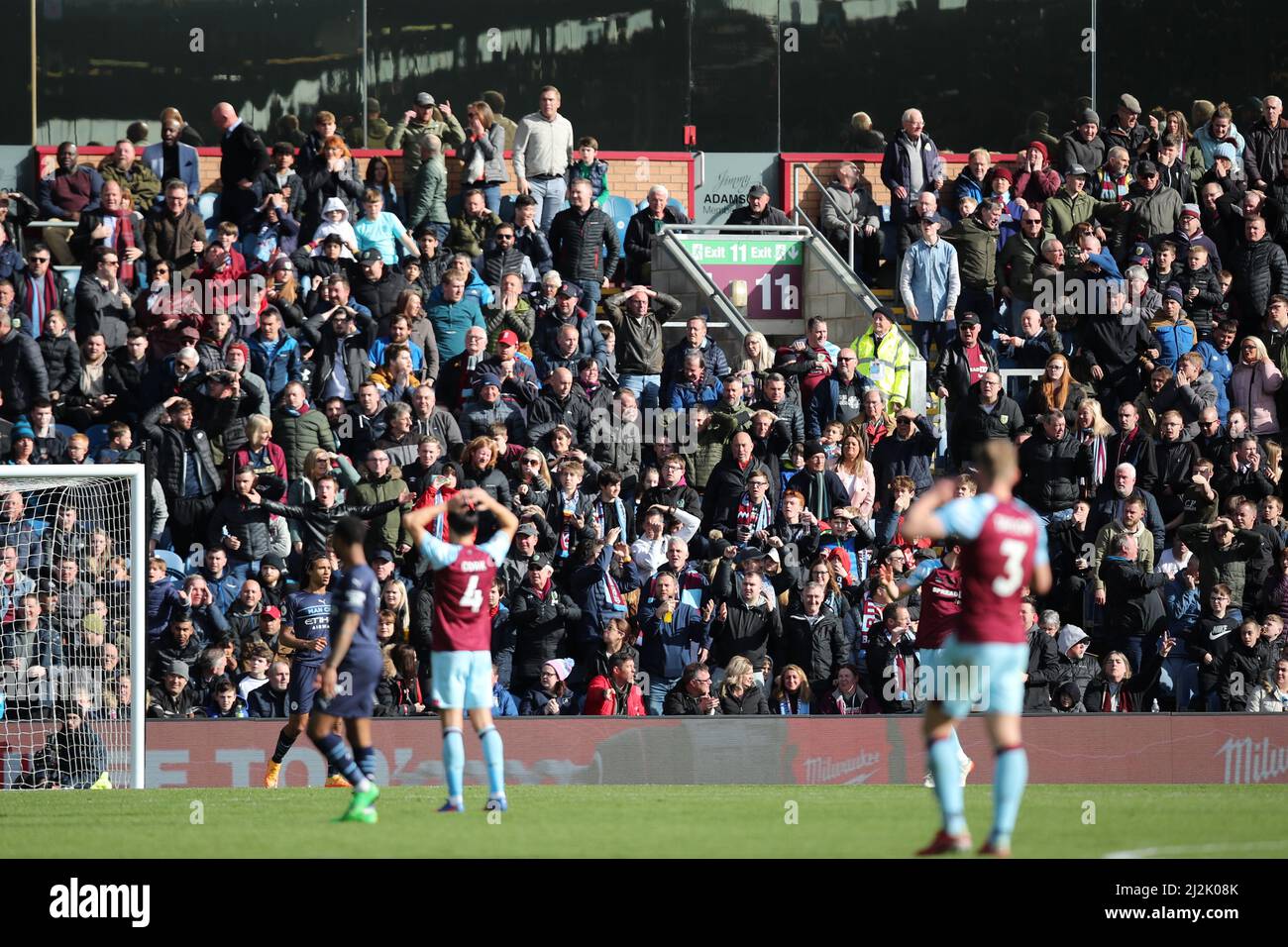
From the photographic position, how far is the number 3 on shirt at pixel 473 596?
11625mm

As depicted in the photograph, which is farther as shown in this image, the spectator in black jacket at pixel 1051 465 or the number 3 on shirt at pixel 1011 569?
the spectator in black jacket at pixel 1051 465

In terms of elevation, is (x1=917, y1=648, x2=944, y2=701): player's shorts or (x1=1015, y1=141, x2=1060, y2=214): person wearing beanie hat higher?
(x1=1015, y1=141, x2=1060, y2=214): person wearing beanie hat

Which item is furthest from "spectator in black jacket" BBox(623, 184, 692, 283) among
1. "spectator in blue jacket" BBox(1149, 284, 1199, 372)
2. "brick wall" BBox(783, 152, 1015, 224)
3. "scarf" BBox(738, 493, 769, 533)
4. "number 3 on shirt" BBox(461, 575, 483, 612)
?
"number 3 on shirt" BBox(461, 575, 483, 612)

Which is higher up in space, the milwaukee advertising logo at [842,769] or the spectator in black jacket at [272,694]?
the spectator in black jacket at [272,694]

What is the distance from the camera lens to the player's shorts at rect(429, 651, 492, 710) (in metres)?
11.7

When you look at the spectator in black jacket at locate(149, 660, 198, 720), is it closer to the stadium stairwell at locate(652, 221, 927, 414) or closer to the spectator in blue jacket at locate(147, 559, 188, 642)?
the spectator in blue jacket at locate(147, 559, 188, 642)

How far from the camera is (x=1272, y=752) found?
54.5 feet

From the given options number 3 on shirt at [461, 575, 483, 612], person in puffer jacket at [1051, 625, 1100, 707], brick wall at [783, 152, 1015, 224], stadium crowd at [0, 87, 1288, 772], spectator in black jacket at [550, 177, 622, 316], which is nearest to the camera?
number 3 on shirt at [461, 575, 483, 612]

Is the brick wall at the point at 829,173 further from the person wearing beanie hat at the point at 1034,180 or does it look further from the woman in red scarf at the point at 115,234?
the woman in red scarf at the point at 115,234

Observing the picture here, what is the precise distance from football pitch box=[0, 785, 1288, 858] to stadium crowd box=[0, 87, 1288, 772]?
2.13 meters

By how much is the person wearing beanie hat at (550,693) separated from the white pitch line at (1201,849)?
701cm

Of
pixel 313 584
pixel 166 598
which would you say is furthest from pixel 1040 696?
pixel 166 598

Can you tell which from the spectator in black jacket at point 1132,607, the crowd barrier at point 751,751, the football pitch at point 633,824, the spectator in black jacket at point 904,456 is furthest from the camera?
the spectator in black jacket at point 904,456

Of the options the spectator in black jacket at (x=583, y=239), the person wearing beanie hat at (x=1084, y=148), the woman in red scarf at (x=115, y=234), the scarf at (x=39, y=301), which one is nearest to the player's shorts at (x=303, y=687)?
the scarf at (x=39, y=301)
